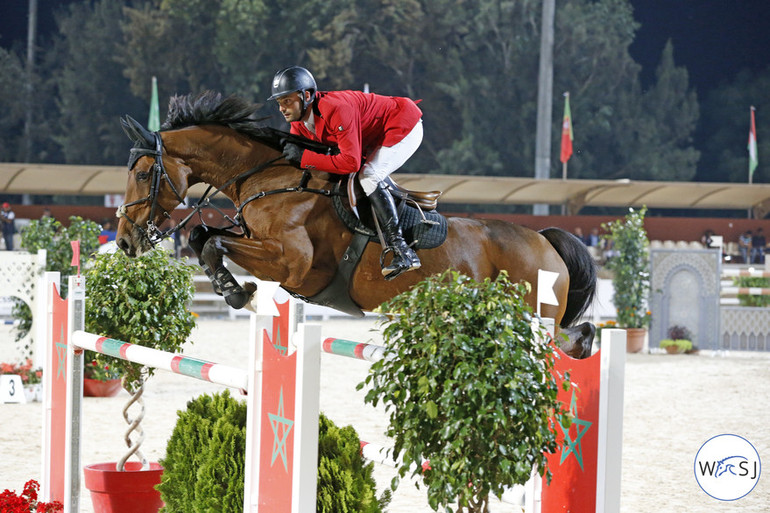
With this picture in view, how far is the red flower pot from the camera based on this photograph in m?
3.61

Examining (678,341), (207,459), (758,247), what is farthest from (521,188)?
(207,459)

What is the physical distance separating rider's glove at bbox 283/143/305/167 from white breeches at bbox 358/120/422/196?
0.34 m

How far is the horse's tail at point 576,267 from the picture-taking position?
457 centimetres

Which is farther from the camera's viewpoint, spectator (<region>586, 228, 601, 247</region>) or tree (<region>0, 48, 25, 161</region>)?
tree (<region>0, 48, 25, 161</region>)

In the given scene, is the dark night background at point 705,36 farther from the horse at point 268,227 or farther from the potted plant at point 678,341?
the horse at point 268,227

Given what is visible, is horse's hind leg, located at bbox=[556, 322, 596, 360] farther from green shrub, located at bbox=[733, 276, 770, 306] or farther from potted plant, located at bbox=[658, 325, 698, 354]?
green shrub, located at bbox=[733, 276, 770, 306]

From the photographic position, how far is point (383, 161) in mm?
3916

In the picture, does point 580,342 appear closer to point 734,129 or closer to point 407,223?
point 407,223

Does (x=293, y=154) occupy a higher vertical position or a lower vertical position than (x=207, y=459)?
higher

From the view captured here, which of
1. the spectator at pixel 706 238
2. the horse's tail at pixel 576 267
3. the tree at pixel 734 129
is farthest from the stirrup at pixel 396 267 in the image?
the tree at pixel 734 129

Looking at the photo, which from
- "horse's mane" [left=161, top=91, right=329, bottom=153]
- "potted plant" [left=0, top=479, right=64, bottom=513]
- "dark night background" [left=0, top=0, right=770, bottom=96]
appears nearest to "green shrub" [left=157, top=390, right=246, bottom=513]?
"potted plant" [left=0, top=479, right=64, bottom=513]

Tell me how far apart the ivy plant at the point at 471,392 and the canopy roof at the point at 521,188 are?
1682 cm

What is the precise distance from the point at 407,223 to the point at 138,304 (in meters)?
1.20

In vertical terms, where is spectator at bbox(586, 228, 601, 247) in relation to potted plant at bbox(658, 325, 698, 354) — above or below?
above
